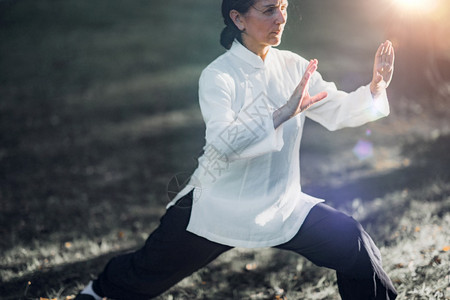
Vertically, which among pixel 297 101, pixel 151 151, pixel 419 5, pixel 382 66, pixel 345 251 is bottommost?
pixel 151 151

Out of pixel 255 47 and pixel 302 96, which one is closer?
pixel 302 96

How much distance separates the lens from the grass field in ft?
12.5

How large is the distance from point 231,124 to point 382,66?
0.92 m

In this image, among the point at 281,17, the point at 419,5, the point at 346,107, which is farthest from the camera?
the point at 419,5

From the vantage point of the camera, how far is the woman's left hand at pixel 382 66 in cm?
260

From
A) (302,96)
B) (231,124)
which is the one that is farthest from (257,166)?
(302,96)

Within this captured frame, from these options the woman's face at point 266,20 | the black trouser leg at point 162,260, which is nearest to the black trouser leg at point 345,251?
the black trouser leg at point 162,260

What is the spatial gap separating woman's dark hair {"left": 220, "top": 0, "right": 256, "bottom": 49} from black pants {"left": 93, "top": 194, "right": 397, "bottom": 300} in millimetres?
877

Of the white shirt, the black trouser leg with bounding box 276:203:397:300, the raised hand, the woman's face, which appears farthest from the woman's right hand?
the black trouser leg with bounding box 276:203:397:300

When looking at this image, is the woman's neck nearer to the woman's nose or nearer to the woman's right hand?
the woman's nose

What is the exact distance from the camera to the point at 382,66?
2619 mm

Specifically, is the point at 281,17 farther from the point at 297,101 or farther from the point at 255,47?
the point at 297,101

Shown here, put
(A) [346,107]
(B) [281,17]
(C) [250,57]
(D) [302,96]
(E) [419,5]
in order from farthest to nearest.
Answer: (E) [419,5]
(A) [346,107]
(C) [250,57]
(B) [281,17]
(D) [302,96]

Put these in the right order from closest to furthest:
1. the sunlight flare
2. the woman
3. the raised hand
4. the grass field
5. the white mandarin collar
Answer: the raised hand, the woman, the white mandarin collar, the grass field, the sunlight flare
